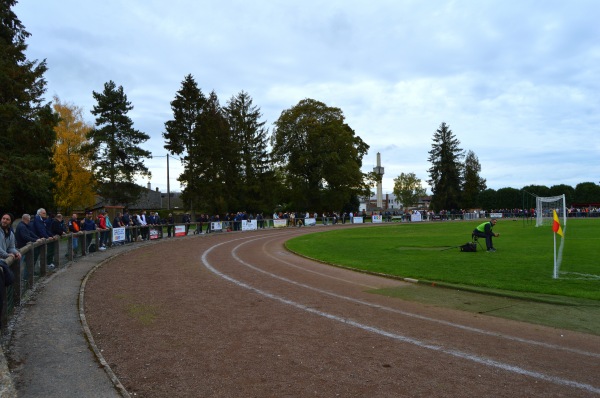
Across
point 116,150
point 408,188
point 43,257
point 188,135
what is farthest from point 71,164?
point 408,188

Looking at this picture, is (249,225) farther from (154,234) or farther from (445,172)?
(445,172)

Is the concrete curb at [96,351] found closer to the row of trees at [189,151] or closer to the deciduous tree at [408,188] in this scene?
the row of trees at [189,151]

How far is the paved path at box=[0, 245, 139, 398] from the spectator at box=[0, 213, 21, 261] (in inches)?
44.0

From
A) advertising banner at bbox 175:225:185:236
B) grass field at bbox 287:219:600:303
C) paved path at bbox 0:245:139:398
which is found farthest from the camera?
advertising banner at bbox 175:225:185:236

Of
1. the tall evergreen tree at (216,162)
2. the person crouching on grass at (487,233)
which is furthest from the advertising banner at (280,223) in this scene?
the person crouching on grass at (487,233)

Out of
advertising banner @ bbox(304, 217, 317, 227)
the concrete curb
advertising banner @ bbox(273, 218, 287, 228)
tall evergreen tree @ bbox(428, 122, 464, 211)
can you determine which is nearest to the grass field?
the concrete curb

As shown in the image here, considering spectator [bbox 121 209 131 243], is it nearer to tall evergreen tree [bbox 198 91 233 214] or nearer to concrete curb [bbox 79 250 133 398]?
concrete curb [bbox 79 250 133 398]

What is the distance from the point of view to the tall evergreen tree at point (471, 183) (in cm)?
9644

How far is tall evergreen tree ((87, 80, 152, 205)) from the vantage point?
4925cm

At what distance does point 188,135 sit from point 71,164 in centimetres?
1359

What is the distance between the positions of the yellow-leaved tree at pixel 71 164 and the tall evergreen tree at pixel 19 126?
18.4 meters

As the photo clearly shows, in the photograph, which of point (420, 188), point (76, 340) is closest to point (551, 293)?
point (76, 340)

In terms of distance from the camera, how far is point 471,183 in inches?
4090

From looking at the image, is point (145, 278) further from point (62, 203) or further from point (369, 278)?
point (62, 203)
